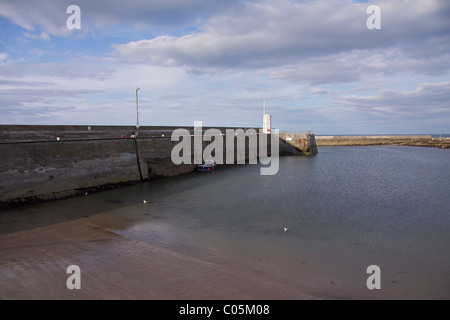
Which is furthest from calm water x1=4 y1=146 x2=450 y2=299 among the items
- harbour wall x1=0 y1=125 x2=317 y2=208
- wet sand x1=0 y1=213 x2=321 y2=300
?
harbour wall x1=0 y1=125 x2=317 y2=208

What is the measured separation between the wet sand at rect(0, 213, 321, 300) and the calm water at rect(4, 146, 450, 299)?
75cm

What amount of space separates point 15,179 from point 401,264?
59.4 ft

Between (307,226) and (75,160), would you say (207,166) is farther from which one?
(307,226)

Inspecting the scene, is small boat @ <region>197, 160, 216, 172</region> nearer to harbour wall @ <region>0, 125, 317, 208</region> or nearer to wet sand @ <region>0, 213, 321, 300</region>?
harbour wall @ <region>0, 125, 317, 208</region>

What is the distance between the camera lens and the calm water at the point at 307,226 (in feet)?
27.1

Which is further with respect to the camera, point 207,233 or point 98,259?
point 207,233

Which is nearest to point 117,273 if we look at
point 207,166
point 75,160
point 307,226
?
point 307,226

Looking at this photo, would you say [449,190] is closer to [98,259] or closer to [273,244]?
[273,244]

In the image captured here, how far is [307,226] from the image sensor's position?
12789mm

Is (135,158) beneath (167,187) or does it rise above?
above

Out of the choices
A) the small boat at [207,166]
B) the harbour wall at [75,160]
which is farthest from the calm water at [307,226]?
the small boat at [207,166]

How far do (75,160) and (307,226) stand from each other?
49.7ft

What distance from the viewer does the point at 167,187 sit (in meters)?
22.0
